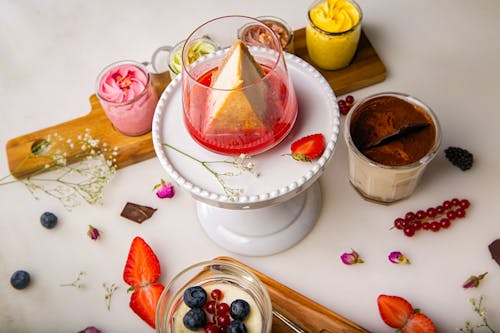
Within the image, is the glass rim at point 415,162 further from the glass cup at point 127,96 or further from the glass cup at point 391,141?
the glass cup at point 127,96

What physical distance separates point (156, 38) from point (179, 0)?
13 centimetres

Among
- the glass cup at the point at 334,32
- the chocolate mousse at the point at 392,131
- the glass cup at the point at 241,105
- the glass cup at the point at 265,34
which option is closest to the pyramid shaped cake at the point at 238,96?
the glass cup at the point at 241,105

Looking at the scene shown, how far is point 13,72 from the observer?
1458 millimetres

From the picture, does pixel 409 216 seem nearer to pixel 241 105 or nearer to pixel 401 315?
pixel 401 315

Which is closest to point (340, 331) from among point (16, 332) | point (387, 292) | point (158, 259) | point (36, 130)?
point (387, 292)

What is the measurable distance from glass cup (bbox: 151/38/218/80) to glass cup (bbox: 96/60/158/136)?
7 centimetres

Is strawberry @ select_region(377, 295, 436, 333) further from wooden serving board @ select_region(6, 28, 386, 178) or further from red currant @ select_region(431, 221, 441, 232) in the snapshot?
wooden serving board @ select_region(6, 28, 386, 178)

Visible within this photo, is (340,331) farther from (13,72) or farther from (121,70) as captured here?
(13,72)

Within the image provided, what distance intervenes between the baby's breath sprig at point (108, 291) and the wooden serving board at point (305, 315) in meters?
0.32

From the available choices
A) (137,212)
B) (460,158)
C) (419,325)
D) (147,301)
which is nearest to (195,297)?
(147,301)

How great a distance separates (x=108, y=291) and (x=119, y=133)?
352mm

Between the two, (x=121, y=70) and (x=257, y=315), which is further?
(x=121, y=70)

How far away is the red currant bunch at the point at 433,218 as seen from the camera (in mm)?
1170

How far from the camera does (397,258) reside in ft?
3.73
